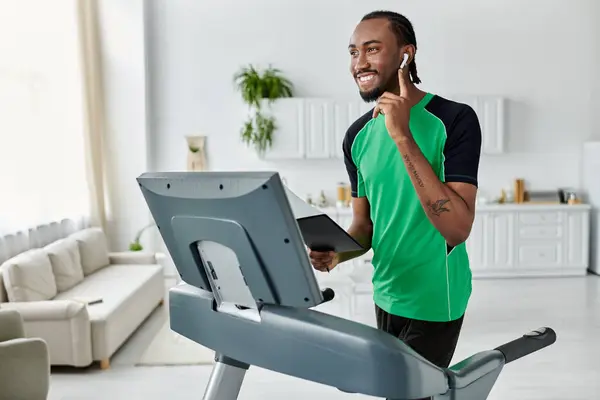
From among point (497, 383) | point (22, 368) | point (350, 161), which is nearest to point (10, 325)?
point (22, 368)

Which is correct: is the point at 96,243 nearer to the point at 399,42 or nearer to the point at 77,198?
the point at 77,198

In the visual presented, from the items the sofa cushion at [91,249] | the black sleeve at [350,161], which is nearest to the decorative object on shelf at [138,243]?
the sofa cushion at [91,249]

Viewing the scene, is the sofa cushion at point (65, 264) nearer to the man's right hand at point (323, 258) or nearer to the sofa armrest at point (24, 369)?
the sofa armrest at point (24, 369)

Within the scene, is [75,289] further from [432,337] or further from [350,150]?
[432,337]

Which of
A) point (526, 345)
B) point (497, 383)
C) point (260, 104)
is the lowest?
point (497, 383)

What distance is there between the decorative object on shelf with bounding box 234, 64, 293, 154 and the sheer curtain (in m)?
1.61

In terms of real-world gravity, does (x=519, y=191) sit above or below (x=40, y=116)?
below

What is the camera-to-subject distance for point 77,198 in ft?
20.9

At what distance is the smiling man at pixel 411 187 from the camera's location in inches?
62.6

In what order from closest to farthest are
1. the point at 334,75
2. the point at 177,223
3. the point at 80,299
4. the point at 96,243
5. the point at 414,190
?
the point at 177,223 < the point at 414,190 < the point at 80,299 < the point at 96,243 < the point at 334,75

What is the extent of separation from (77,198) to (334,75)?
9.81 ft

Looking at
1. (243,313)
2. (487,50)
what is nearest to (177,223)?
(243,313)

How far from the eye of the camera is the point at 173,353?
454 centimetres

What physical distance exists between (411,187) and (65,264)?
3.97 meters
